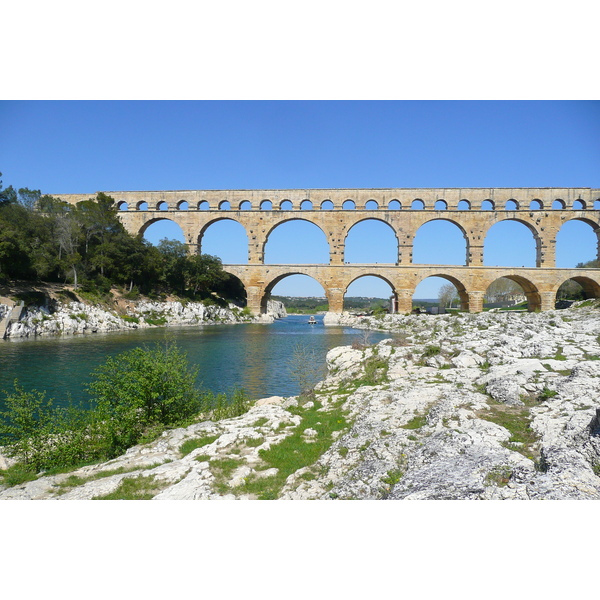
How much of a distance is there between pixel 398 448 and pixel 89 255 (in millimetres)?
27988

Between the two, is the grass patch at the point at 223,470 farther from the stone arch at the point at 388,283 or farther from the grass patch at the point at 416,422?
the stone arch at the point at 388,283

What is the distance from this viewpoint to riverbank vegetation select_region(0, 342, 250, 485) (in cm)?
490

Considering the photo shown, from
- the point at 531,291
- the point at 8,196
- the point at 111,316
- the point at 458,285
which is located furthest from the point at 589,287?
the point at 8,196

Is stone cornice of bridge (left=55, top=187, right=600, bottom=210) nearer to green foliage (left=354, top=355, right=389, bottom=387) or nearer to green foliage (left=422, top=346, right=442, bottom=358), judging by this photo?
green foliage (left=422, top=346, right=442, bottom=358)

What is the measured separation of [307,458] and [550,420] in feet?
9.02

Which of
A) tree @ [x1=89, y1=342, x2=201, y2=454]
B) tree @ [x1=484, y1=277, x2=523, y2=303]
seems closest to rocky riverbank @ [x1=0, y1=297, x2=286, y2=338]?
tree @ [x1=89, y1=342, x2=201, y2=454]

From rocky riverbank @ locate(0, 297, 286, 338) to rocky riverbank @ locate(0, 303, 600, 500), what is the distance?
57.7 ft

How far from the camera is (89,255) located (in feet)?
86.8

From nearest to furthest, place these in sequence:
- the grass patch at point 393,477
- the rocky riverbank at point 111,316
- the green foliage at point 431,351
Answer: the grass patch at point 393,477 < the green foliage at point 431,351 < the rocky riverbank at point 111,316

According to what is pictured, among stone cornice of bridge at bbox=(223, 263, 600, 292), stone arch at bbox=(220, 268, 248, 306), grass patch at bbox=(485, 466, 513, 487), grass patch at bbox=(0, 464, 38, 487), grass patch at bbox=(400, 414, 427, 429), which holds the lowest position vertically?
grass patch at bbox=(0, 464, 38, 487)

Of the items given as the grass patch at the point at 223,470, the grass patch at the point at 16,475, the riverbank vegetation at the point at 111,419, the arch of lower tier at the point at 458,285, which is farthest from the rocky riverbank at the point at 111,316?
the grass patch at the point at 223,470

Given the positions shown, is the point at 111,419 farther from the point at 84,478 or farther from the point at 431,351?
the point at 431,351

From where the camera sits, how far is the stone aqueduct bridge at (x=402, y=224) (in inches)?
1195

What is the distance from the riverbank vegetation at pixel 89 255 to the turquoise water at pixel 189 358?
21.0 ft
